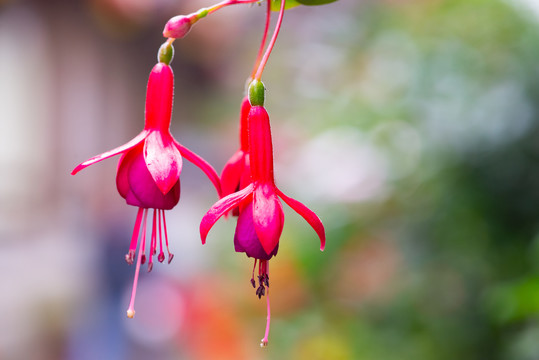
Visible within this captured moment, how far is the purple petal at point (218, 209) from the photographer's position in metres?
0.45

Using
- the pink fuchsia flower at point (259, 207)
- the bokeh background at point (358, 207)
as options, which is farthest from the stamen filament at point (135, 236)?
the bokeh background at point (358, 207)

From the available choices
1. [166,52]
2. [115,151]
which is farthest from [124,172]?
[166,52]

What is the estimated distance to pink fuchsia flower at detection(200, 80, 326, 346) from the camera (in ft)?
1.48

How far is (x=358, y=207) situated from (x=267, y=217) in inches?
53.9

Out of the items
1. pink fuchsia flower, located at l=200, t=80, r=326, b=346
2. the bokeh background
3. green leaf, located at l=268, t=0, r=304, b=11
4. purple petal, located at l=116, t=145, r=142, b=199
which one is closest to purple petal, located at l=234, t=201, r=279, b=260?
pink fuchsia flower, located at l=200, t=80, r=326, b=346

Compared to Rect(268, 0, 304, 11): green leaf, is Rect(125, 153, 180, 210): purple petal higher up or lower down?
lower down

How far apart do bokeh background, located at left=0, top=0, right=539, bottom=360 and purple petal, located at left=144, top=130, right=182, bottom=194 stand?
87cm

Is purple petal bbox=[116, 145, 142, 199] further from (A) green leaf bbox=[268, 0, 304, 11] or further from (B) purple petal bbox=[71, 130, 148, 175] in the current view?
(A) green leaf bbox=[268, 0, 304, 11]

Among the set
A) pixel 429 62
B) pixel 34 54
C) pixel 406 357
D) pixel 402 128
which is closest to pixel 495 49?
pixel 429 62

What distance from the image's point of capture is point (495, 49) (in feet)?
4.76

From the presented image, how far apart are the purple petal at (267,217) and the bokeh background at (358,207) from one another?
2.70 feet

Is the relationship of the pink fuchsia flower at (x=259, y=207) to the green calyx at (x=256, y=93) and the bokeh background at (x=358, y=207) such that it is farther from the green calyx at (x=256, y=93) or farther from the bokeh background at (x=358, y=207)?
the bokeh background at (x=358, y=207)

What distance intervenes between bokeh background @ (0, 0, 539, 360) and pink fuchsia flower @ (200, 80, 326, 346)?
31.8 inches

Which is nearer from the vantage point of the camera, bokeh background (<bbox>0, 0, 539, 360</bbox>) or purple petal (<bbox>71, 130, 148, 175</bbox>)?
purple petal (<bbox>71, 130, 148, 175</bbox>)
